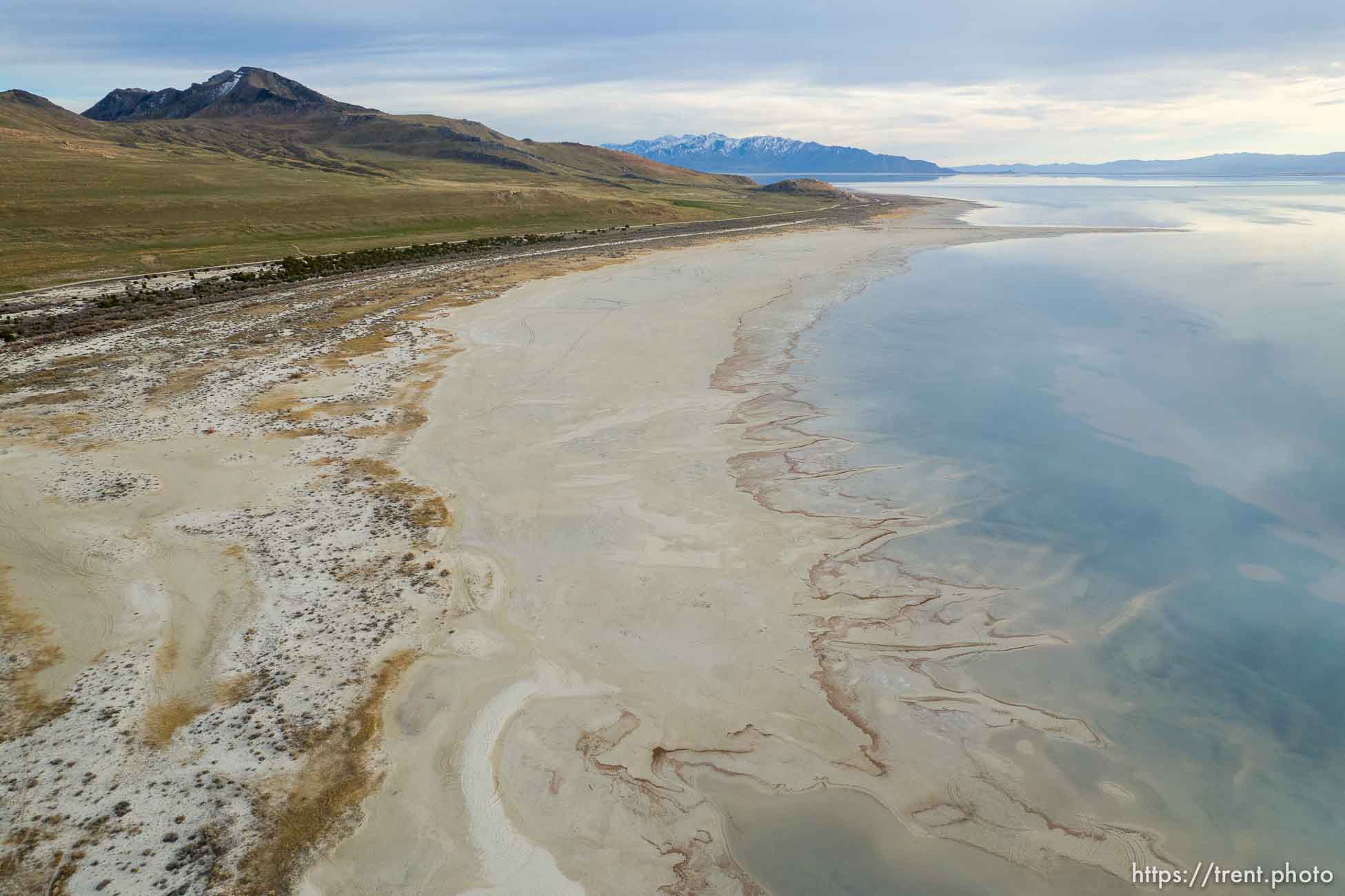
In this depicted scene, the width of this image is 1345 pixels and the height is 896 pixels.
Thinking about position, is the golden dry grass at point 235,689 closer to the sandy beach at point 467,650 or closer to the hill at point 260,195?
the sandy beach at point 467,650

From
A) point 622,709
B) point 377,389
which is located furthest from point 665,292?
point 622,709

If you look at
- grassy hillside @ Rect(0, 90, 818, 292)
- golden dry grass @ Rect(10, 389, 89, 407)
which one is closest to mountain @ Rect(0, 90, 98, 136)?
grassy hillside @ Rect(0, 90, 818, 292)

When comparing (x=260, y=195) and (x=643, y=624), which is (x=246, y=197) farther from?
(x=643, y=624)

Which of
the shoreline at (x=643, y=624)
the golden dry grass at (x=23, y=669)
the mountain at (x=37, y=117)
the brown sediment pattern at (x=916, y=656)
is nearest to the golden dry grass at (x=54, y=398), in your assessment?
the shoreline at (x=643, y=624)

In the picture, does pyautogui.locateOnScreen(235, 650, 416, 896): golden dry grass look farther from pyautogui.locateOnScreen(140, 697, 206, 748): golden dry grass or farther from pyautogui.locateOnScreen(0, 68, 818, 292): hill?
pyautogui.locateOnScreen(0, 68, 818, 292): hill

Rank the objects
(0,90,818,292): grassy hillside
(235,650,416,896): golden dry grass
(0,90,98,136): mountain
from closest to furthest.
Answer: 1. (235,650,416,896): golden dry grass
2. (0,90,818,292): grassy hillside
3. (0,90,98,136): mountain

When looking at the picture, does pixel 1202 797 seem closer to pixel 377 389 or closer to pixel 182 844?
pixel 182 844

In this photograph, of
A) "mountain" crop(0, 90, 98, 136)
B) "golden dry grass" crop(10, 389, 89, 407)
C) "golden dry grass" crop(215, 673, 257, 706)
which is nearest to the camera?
"golden dry grass" crop(215, 673, 257, 706)
